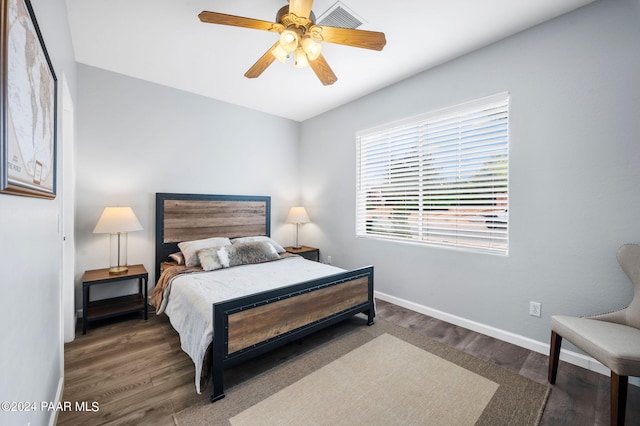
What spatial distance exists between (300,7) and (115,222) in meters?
2.66

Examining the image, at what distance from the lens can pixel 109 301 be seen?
3020 mm

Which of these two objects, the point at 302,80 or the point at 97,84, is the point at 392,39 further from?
the point at 97,84

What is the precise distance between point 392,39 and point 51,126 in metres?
2.58

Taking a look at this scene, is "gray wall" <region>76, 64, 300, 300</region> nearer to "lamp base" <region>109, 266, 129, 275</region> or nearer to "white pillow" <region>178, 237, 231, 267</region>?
"lamp base" <region>109, 266, 129, 275</region>

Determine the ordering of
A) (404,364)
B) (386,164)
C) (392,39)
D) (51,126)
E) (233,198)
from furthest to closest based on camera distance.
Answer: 1. (233,198)
2. (386,164)
3. (392,39)
4. (404,364)
5. (51,126)

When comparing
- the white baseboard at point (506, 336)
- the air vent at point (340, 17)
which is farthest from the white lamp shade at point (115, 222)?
the white baseboard at point (506, 336)

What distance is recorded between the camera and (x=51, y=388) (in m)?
1.48

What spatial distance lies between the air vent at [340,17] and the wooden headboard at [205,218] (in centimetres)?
260

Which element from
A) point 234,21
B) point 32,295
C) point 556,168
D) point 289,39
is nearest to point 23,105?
point 32,295

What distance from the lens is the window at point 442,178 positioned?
8.41ft

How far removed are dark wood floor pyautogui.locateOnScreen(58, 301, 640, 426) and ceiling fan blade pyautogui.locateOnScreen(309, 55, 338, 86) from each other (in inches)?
94.2

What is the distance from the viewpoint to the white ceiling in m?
2.10

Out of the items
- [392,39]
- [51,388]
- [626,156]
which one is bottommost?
[51,388]

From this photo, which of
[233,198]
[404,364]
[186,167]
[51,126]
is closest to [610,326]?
[404,364]
